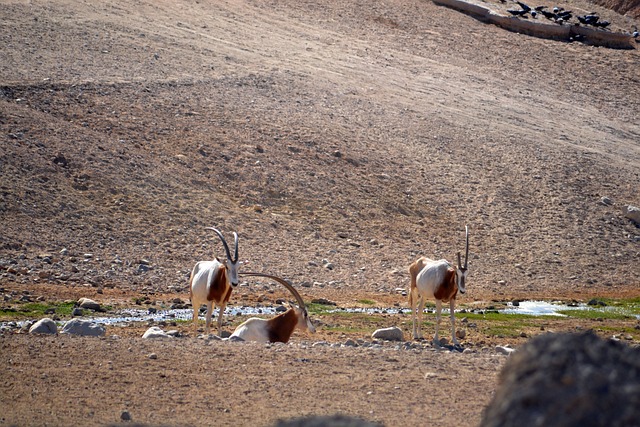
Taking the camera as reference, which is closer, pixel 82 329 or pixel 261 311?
pixel 82 329

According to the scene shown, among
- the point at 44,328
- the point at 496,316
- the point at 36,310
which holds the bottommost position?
the point at 36,310

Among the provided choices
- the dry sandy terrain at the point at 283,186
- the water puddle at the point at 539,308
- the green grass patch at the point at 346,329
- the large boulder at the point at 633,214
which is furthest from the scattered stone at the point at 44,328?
the large boulder at the point at 633,214

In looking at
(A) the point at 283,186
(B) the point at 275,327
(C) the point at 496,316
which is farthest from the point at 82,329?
(A) the point at 283,186

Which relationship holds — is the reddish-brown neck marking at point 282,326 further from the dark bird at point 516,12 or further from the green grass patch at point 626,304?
the dark bird at point 516,12

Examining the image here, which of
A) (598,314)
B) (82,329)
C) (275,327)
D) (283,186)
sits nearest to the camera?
(82,329)

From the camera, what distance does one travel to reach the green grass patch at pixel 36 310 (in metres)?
17.5

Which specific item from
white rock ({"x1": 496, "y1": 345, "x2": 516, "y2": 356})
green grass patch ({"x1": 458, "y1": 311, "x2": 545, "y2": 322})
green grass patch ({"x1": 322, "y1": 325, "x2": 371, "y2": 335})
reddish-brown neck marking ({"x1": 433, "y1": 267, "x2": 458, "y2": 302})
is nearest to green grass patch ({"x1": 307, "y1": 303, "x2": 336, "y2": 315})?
green grass patch ({"x1": 322, "y1": 325, "x2": 371, "y2": 335})

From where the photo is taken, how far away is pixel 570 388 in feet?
19.0

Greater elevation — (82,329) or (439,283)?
(439,283)

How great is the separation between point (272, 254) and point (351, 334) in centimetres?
706

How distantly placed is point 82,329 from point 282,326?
3.00 metres

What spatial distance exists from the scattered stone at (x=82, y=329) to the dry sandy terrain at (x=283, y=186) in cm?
84

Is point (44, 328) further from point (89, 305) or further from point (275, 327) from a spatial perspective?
point (89, 305)

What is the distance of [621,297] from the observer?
2533 centimetres
